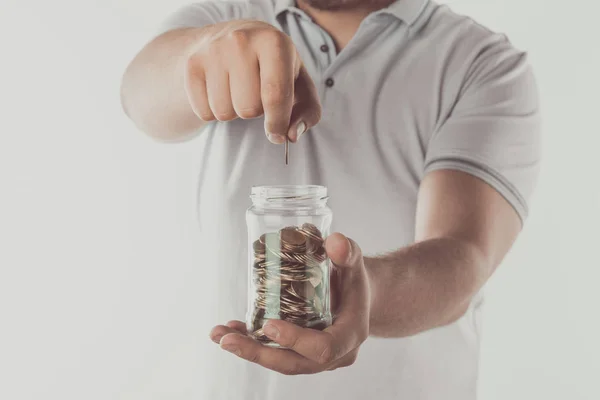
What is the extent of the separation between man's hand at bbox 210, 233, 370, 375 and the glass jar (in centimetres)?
3

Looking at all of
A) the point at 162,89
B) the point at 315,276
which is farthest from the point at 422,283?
the point at 162,89

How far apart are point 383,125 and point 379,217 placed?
17 cm

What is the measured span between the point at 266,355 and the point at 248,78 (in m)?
0.28

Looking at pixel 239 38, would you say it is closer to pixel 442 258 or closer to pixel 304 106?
pixel 304 106

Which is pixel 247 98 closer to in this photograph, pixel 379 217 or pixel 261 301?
pixel 261 301

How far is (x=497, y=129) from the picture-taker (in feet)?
3.63

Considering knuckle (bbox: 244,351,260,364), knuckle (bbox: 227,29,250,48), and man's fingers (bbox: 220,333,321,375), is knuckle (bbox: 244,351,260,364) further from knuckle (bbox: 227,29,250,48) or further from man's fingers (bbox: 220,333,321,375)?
knuckle (bbox: 227,29,250,48)

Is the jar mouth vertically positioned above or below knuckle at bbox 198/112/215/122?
below

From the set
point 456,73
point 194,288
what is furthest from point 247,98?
point 194,288

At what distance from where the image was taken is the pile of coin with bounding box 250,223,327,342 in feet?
2.26

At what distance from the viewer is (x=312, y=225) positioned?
73 centimetres

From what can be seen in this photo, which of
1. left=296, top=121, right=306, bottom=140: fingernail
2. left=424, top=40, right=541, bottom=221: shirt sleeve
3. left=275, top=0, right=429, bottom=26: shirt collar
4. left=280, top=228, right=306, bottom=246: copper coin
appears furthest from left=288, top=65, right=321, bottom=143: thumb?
left=275, top=0, right=429, bottom=26: shirt collar

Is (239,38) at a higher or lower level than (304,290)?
higher

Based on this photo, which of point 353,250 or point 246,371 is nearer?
point 353,250
